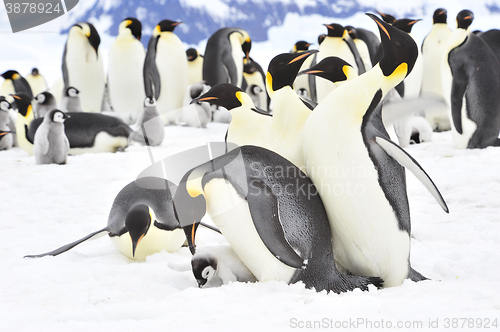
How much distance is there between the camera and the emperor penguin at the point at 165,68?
7.48 meters

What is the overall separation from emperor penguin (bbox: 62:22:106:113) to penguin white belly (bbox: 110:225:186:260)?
5.82m

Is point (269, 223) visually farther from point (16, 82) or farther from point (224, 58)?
point (16, 82)

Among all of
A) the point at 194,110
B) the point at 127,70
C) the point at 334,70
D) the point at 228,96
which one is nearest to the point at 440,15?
the point at 194,110

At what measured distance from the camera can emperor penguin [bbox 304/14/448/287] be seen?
1.55m

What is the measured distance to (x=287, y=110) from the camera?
71.9 inches

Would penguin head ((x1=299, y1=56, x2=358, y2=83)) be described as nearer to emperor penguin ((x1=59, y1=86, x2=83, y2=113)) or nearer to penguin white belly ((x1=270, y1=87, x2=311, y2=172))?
penguin white belly ((x1=270, y1=87, x2=311, y2=172))

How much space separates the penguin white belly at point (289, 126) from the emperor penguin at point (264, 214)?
19 centimetres

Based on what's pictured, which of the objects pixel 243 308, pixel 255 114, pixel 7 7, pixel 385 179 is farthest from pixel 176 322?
pixel 7 7

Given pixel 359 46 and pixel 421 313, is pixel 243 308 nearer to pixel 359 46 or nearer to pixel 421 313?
pixel 421 313

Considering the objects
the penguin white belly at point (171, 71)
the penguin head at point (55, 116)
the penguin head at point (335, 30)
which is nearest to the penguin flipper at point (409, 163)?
the penguin head at point (55, 116)

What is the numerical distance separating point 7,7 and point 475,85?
403 cm

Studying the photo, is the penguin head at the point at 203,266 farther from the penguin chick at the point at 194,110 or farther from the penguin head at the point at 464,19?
the penguin chick at the point at 194,110

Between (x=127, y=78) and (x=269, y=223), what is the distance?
668 cm

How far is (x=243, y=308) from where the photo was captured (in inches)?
50.6
